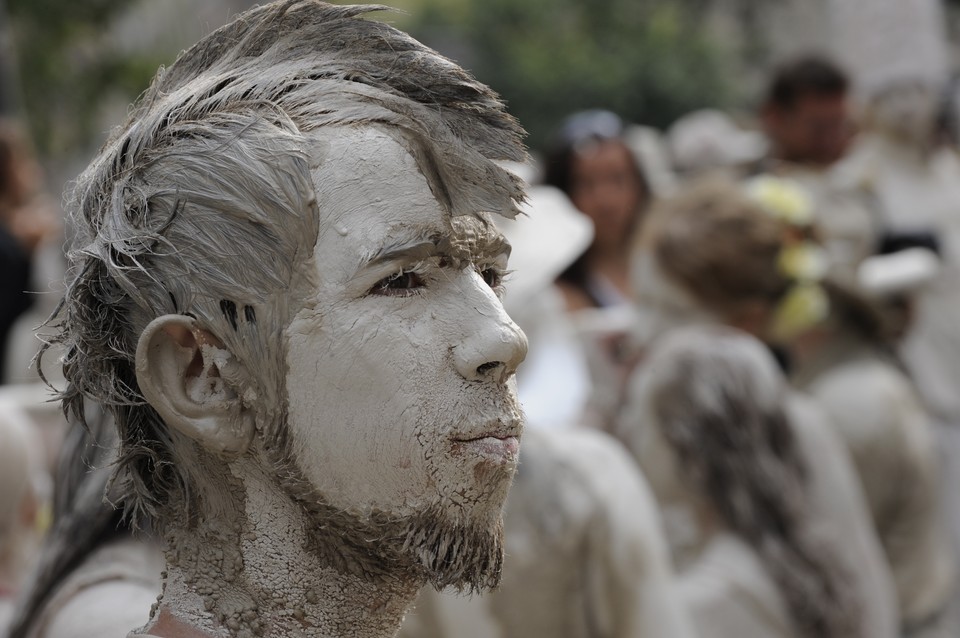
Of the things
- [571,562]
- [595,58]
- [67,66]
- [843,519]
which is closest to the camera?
[571,562]

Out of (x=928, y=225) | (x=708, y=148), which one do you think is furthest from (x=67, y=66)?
(x=928, y=225)

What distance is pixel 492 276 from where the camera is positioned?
171cm

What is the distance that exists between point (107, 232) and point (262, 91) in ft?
0.77

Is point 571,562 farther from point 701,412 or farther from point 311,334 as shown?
point 311,334

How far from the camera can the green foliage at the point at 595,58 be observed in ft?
86.4

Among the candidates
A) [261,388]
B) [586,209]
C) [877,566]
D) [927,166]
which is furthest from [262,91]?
[927,166]

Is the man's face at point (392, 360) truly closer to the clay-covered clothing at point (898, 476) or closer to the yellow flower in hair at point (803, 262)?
the yellow flower in hair at point (803, 262)

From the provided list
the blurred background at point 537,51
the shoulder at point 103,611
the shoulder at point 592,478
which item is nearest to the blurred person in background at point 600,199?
the shoulder at point 592,478

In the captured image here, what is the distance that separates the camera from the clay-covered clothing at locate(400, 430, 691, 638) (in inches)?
123

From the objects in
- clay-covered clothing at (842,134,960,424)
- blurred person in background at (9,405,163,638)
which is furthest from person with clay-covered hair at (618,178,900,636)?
blurred person in background at (9,405,163,638)

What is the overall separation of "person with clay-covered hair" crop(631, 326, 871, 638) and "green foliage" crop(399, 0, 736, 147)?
2132 centimetres

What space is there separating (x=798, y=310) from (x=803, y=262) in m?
0.17

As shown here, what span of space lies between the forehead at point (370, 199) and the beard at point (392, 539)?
23cm

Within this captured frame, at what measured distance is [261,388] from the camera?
158cm
